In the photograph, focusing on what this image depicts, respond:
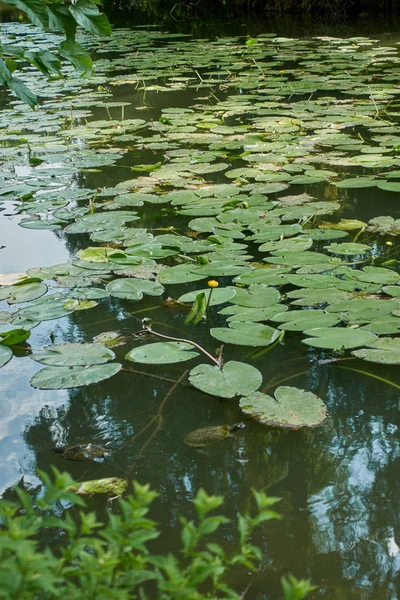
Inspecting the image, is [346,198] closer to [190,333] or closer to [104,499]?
[190,333]

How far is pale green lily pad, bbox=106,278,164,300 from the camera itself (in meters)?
1.83

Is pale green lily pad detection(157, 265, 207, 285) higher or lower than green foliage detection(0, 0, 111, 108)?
lower

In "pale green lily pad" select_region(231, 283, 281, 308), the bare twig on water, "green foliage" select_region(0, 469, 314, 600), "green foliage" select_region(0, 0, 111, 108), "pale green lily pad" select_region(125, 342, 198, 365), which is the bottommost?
the bare twig on water

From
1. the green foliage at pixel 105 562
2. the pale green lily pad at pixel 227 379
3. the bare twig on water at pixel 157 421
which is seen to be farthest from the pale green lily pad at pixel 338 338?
the green foliage at pixel 105 562

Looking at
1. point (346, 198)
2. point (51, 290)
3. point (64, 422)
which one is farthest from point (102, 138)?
point (64, 422)

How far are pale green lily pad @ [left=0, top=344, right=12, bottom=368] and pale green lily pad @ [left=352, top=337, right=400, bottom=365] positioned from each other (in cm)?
75

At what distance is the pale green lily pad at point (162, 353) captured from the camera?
150cm

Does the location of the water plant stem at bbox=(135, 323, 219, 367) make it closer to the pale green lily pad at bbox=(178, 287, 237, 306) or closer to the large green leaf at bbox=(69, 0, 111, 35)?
the pale green lily pad at bbox=(178, 287, 237, 306)

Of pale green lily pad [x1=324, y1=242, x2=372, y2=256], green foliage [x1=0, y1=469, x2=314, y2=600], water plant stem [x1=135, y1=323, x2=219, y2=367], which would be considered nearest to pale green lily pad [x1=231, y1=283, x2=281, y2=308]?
water plant stem [x1=135, y1=323, x2=219, y2=367]

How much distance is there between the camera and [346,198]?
259 cm

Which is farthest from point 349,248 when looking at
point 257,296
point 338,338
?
point 338,338

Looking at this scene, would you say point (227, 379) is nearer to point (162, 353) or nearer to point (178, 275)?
point (162, 353)

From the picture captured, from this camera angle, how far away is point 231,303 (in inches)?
69.1

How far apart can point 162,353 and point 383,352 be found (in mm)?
463
